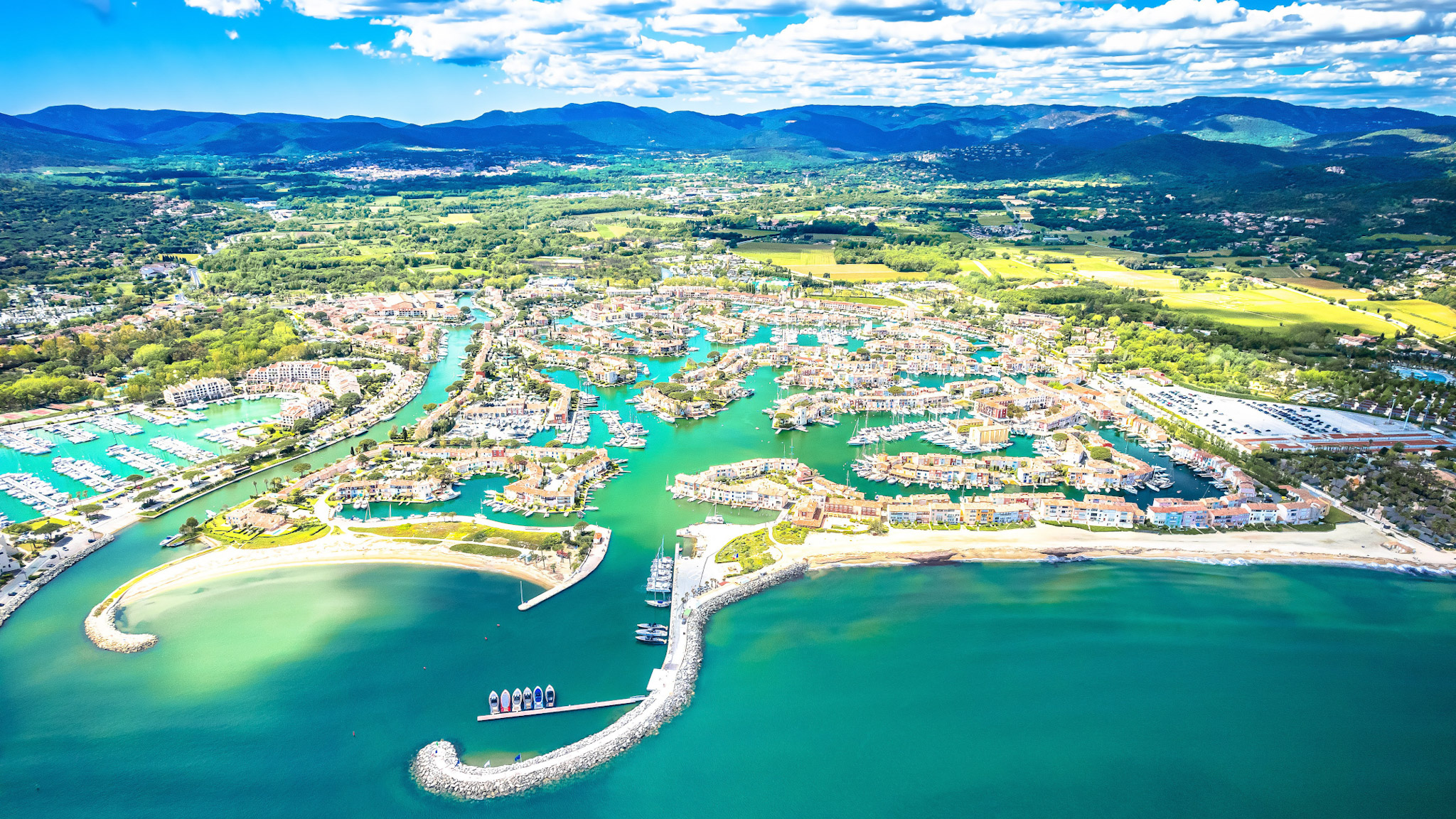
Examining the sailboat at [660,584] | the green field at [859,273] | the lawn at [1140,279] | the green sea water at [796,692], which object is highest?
the green field at [859,273]

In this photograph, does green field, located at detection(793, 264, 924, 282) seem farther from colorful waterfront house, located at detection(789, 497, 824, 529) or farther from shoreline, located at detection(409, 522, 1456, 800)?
shoreline, located at detection(409, 522, 1456, 800)

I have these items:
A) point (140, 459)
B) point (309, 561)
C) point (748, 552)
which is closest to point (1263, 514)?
point (748, 552)

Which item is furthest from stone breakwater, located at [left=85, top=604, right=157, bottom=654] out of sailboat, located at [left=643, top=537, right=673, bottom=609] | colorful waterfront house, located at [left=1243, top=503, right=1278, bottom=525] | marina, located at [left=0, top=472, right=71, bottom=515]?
colorful waterfront house, located at [left=1243, top=503, right=1278, bottom=525]

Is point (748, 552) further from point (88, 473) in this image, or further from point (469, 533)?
point (88, 473)

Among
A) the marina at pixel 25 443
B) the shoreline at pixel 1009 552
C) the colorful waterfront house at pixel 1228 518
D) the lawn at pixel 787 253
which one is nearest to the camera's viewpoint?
the shoreline at pixel 1009 552

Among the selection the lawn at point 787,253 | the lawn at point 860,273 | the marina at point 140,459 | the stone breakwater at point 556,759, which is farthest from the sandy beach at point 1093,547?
the lawn at point 787,253

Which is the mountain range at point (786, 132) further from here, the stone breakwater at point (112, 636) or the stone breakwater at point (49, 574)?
the stone breakwater at point (112, 636)
